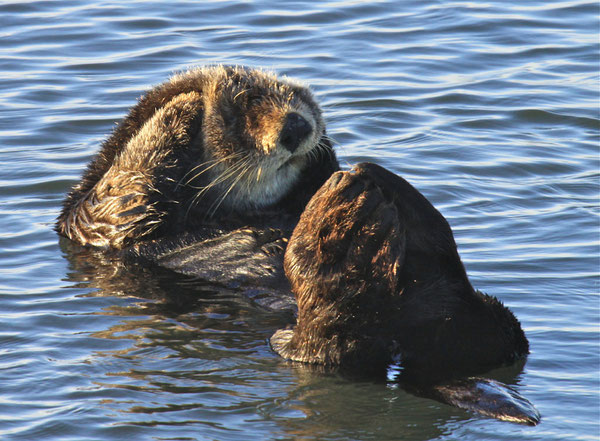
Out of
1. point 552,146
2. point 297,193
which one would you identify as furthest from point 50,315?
point 552,146

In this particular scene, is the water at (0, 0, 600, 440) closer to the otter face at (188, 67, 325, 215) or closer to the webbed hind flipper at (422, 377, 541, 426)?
the webbed hind flipper at (422, 377, 541, 426)

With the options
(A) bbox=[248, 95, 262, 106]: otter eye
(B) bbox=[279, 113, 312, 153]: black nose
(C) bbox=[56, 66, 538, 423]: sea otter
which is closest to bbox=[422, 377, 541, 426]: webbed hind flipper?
(C) bbox=[56, 66, 538, 423]: sea otter

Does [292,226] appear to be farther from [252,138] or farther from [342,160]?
[342,160]

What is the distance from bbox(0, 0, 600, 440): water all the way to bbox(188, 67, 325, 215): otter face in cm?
63

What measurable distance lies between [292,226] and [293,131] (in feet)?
1.71

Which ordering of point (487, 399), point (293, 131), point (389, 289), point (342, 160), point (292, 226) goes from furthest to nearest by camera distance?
point (342, 160) < point (292, 226) < point (293, 131) < point (389, 289) < point (487, 399)

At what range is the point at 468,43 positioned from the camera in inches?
402

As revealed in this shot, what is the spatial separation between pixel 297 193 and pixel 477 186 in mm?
1809

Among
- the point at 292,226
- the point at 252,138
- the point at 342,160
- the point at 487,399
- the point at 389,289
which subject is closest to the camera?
the point at 487,399

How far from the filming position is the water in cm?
415

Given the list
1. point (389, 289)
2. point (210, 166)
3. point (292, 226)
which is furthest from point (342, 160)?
point (389, 289)

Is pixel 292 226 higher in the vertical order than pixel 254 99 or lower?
lower

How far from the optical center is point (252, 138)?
18.2ft

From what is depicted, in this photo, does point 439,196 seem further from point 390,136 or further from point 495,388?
point 495,388
